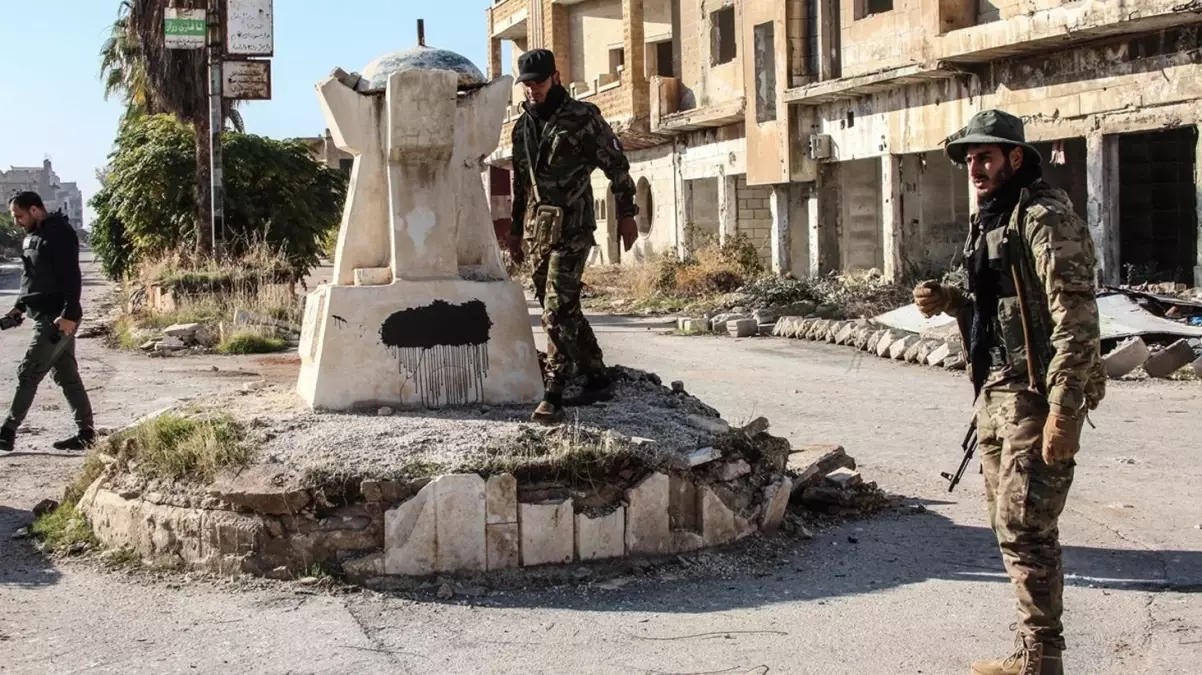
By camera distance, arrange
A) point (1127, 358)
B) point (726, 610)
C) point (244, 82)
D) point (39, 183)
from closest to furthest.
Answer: point (726, 610)
point (1127, 358)
point (244, 82)
point (39, 183)

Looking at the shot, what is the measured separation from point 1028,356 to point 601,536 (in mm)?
2107

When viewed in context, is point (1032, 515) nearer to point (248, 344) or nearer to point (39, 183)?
point (248, 344)

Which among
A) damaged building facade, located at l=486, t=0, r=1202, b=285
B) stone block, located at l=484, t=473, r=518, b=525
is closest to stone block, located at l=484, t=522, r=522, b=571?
stone block, located at l=484, t=473, r=518, b=525

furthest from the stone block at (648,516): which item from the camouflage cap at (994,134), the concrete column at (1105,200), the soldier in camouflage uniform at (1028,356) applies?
the concrete column at (1105,200)

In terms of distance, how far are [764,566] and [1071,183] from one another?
52.6 feet

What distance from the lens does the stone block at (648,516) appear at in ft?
18.0

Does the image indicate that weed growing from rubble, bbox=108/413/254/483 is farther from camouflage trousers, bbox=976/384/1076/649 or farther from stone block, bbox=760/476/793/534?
camouflage trousers, bbox=976/384/1076/649

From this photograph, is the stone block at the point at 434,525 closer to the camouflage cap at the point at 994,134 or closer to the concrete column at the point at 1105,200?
the camouflage cap at the point at 994,134

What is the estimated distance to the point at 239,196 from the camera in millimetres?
20688

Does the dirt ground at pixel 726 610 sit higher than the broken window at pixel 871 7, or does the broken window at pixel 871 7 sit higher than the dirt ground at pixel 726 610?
the broken window at pixel 871 7

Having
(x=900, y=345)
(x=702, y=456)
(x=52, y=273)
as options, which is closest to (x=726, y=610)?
(x=702, y=456)

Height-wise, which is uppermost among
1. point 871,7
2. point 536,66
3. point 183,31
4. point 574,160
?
point 871,7

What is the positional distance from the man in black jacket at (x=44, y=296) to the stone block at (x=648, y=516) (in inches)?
181

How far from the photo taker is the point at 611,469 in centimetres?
550
